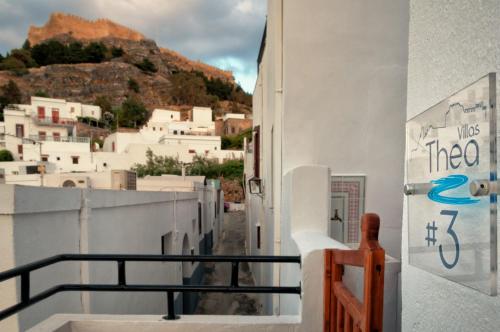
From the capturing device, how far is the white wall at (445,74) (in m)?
0.65

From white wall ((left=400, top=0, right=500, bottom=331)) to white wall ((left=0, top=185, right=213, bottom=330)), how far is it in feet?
7.93

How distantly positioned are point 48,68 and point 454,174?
7385 centimetres

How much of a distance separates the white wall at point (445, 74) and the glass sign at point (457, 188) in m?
0.03

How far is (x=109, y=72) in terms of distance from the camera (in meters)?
A: 62.1

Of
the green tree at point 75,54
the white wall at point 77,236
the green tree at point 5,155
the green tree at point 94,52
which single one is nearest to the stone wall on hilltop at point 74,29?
the green tree at point 94,52

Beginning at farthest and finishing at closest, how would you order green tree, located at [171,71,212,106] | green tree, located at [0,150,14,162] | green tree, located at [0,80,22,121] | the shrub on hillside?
the shrub on hillside, green tree, located at [171,71,212,106], green tree, located at [0,80,22,121], green tree, located at [0,150,14,162]

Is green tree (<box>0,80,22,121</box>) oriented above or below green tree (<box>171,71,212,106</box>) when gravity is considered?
below

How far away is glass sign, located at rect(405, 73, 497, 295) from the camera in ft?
2.06

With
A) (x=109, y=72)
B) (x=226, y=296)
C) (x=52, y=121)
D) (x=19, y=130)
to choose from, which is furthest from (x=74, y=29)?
(x=226, y=296)

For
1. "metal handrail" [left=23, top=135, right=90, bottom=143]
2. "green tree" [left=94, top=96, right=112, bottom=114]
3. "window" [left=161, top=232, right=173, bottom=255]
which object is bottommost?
"window" [left=161, top=232, right=173, bottom=255]

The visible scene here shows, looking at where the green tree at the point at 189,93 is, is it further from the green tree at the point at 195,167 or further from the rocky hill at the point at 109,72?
the green tree at the point at 195,167

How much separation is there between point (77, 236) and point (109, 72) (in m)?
69.2

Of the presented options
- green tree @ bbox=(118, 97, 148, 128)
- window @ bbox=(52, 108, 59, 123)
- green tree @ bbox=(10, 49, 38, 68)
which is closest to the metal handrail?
window @ bbox=(52, 108, 59, 123)

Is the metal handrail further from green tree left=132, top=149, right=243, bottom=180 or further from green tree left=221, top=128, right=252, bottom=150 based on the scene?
green tree left=221, top=128, right=252, bottom=150
